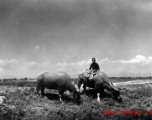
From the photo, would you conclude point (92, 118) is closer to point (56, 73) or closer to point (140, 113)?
point (140, 113)

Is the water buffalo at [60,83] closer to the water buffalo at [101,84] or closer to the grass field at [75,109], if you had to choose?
the grass field at [75,109]

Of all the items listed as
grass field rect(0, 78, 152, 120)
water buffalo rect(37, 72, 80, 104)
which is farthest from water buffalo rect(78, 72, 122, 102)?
water buffalo rect(37, 72, 80, 104)

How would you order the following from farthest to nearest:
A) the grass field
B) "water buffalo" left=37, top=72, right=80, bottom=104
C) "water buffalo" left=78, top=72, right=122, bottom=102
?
"water buffalo" left=78, top=72, right=122, bottom=102 → "water buffalo" left=37, top=72, right=80, bottom=104 → the grass field

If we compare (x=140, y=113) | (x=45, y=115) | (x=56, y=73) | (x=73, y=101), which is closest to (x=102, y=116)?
(x=140, y=113)

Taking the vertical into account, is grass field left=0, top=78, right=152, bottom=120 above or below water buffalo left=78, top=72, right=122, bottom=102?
below

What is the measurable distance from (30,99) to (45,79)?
5.51ft

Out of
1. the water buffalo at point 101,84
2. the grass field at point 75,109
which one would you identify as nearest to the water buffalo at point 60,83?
the grass field at point 75,109

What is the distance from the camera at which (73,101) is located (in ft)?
43.1

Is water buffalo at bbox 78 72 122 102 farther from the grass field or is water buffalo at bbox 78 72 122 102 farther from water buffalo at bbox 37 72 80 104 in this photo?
water buffalo at bbox 37 72 80 104

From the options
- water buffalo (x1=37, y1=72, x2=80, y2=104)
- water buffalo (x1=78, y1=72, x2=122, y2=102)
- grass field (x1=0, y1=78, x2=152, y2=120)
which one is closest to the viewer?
grass field (x1=0, y1=78, x2=152, y2=120)

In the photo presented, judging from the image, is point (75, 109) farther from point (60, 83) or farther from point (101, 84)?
point (101, 84)

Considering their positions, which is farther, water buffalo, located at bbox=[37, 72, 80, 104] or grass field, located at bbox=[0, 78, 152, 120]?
water buffalo, located at bbox=[37, 72, 80, 104]

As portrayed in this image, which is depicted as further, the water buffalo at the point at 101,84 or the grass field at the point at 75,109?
the water buffalo at the point at 101,84

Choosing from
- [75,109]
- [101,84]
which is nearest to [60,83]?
[75,109]
